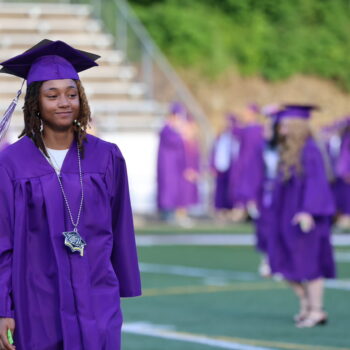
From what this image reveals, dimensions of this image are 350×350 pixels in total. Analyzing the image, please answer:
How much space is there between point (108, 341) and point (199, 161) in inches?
893

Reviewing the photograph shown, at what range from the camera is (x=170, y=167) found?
86.3ft

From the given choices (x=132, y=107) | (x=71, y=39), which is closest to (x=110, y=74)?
(x=71, y=39)

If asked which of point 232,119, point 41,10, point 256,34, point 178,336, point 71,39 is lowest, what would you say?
point 178,336

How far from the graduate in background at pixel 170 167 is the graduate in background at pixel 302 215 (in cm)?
1505

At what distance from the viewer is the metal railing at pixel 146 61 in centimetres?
2886

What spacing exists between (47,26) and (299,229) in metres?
21.9

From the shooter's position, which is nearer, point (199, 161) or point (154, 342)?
point (154, 342)

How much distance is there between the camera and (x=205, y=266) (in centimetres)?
1559

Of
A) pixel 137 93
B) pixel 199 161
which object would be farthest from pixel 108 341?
pixel 137 93

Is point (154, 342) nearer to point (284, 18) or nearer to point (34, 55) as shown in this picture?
point (34, 55)

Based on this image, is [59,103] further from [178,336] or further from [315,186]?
[315,186]

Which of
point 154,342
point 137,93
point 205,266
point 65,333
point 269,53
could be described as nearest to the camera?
point 65,333

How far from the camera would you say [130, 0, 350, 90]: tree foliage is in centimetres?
3834

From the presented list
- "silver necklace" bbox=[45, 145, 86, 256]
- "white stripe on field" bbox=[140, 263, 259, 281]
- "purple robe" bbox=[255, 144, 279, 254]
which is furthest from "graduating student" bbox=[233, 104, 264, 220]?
"silver necklace" bbox=[45, 145, 86, 256]
